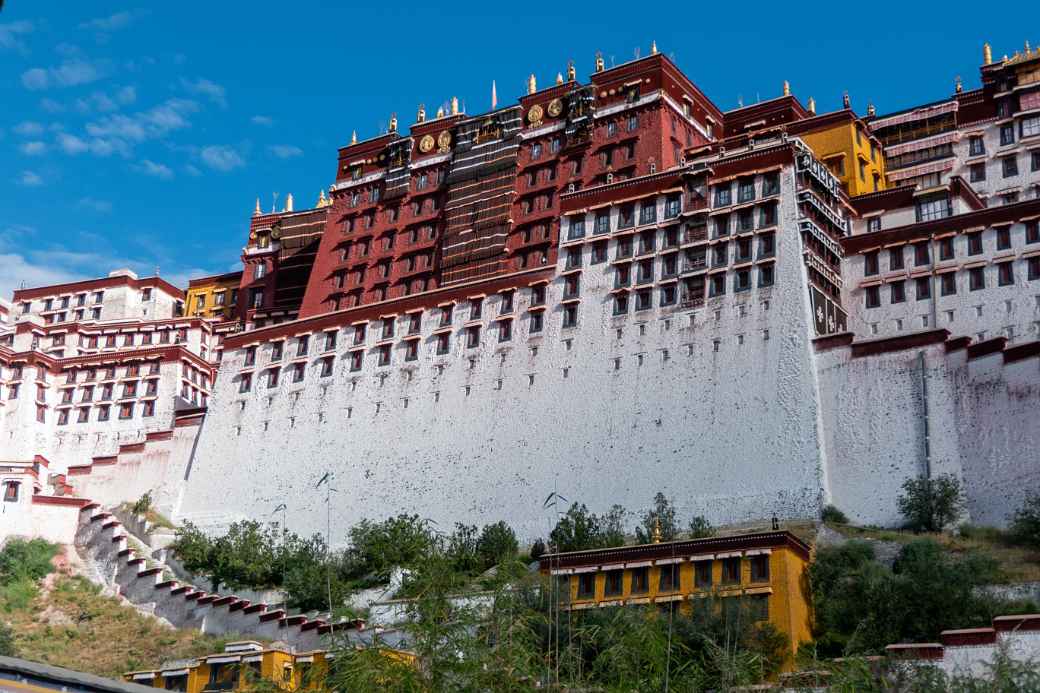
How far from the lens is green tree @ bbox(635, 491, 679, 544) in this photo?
4719 cm

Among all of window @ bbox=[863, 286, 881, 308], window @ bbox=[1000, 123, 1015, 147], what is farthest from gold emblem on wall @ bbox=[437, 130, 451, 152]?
window @ bbox=[1000, 123, 1015, 147]

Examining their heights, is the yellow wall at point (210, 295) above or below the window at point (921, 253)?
above

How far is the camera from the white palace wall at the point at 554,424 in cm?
5094

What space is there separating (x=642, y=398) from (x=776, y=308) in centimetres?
576

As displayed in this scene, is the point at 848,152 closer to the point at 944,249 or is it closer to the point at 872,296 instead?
the point at 944,249

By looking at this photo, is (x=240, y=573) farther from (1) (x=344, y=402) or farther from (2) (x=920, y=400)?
(2) (x=920, y=400)

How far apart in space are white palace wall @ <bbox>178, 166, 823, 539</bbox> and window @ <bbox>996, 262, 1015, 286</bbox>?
6.84 metres

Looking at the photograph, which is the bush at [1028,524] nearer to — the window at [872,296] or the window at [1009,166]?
the window at [872,296]

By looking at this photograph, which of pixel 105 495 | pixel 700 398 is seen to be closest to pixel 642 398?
pixel 700 398

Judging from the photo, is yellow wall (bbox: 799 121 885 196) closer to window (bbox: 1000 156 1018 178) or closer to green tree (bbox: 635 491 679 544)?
window (bbox: 1000 156 1018 178)

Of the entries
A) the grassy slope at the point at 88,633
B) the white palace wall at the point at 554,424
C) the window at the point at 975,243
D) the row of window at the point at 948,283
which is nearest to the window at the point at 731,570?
the white palace wall at the point at 554,424

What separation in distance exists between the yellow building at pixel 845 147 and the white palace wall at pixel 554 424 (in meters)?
8.16

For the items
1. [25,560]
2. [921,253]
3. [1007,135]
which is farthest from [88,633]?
[1007,135]

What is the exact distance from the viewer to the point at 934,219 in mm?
55344
